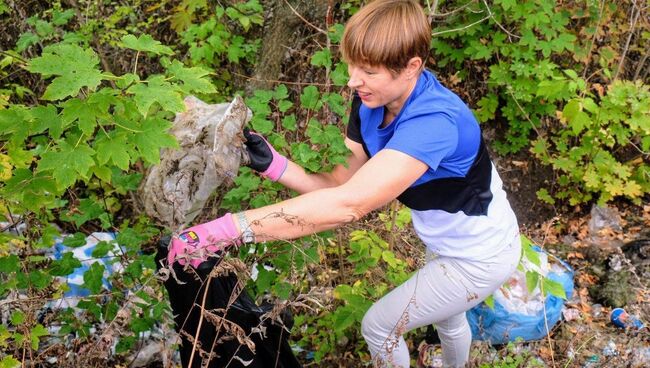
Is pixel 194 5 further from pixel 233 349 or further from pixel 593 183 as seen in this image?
pixel 593 183

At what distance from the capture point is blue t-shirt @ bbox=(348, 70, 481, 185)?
198 centimetres

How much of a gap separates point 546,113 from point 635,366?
96.6 inches

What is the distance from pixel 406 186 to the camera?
2.00 m

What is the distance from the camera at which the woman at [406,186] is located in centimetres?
196

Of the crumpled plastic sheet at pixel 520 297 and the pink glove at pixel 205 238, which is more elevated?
the pink glove at pixel 205 238

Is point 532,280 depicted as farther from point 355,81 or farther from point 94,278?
point 94,278

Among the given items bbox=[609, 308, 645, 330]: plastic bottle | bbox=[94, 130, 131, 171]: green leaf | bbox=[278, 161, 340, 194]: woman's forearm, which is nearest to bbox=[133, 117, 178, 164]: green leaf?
bbox=[94, 130, 131, 171]: green leaf

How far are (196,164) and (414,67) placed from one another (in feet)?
2.80

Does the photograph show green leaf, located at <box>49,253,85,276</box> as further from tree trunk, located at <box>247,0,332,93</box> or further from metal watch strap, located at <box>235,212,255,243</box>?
tree trunk, located at <box>247,0,332,93</box>

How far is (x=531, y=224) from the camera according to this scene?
5.00 metres

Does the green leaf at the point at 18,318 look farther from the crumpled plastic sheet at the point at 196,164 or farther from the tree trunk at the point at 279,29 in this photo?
the tree trunk at the point at 279,29

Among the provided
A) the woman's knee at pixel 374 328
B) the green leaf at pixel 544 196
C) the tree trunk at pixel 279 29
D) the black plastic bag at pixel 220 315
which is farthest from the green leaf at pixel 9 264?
the green leaf at pixel 544 196

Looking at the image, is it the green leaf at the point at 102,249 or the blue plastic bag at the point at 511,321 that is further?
the blue plastic bag at the point at 511,321

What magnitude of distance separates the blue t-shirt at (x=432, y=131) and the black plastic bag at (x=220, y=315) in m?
0.80
